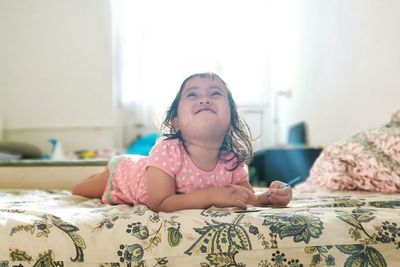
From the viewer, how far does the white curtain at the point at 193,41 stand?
135 inches

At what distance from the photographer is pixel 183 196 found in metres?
0.94

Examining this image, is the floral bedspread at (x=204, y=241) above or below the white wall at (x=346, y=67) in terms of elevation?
below

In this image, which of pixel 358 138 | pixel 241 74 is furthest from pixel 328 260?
pixel 241 74

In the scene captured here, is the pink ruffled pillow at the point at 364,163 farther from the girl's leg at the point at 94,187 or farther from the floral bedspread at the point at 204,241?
the girl's leg at the point at 94,187

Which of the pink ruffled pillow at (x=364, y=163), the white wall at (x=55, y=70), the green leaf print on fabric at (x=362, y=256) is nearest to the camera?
the green leaf print on fabric at (x=362, y=256)

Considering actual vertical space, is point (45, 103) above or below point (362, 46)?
below

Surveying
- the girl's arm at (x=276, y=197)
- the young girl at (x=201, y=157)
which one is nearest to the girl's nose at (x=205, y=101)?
the young girl at (x=201, y=157)

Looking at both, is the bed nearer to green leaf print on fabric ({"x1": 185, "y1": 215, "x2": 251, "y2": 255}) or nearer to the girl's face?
green leaf print on fabric ({"x1": 185, "y1": 215, "x2": 251, "y2": 255})

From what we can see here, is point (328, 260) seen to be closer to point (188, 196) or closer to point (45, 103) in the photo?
point (188, 196)

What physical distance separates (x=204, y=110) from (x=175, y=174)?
0.57 ft

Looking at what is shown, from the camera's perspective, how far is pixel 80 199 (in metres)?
1.38

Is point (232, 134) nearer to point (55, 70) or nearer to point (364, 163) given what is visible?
point (364, 163)

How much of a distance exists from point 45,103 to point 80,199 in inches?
95.0

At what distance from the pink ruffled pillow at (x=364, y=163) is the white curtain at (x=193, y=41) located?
1.87 m
